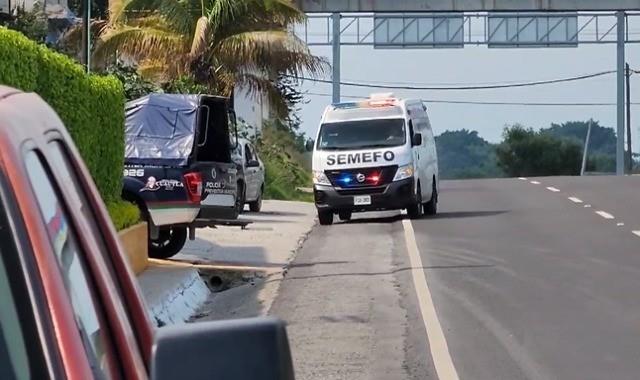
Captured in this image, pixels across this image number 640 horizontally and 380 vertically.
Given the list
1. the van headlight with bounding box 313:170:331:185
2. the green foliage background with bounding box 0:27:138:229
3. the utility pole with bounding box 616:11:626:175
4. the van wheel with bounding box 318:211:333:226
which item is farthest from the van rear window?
the utility pole with bounding box 616:11:626:175

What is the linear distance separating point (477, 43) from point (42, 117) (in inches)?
2169

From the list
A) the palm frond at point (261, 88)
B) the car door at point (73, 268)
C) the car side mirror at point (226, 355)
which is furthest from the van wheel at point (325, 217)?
the car side mirror at point (226, 355)

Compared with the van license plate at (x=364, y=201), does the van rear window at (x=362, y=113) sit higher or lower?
higher

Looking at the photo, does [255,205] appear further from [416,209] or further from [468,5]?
[468,5]

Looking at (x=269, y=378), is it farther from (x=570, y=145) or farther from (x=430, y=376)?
(x=570, y=145)

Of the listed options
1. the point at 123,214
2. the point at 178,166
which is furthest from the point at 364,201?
the point at 123,214

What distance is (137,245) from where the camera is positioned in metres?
16.2

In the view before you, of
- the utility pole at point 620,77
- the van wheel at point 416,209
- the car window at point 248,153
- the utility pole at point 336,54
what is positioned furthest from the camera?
the utility pole at point 620,77

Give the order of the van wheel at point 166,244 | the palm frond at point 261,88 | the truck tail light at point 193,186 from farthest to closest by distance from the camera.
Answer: the palm frond at point 261,88 < the van wheel at point 166,244 < the truck tail light at point 193,186

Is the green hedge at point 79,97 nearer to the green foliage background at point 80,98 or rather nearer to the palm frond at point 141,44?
the green foliage background at point 80,98

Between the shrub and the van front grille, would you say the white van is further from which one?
the shrub

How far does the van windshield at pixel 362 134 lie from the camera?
2583cm

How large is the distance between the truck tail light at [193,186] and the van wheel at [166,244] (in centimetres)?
162

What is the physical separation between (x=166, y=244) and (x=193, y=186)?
189cm
